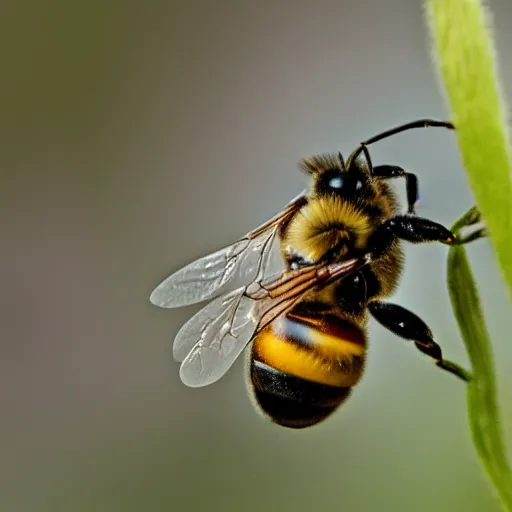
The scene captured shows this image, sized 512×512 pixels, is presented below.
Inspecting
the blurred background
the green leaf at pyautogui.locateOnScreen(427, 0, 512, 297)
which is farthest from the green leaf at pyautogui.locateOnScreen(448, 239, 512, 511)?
the blurred background

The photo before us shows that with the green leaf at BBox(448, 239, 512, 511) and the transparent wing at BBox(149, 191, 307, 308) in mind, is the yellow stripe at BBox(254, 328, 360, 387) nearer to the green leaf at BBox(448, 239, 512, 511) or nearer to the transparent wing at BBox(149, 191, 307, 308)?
the transparent wing at BBox(149, 191, 307, 308)

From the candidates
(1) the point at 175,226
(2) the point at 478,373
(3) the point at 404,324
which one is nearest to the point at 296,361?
(3) the point at 404,324

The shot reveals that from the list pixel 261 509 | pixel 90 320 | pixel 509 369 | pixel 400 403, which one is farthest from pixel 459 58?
pixel 90 320

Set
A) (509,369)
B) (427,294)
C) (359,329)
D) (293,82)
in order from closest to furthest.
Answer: (359,329) → (509,369) → (427,294) → (293,82)

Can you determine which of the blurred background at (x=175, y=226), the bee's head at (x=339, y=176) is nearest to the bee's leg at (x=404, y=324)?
the bee's head at (x=339, y=176)

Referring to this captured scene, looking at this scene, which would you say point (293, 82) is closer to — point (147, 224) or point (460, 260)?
point (147, 224)

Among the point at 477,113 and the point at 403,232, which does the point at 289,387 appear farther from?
the point at 477,113

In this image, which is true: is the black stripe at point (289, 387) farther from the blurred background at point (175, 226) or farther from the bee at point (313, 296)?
the blurred background at point (175, 226)
